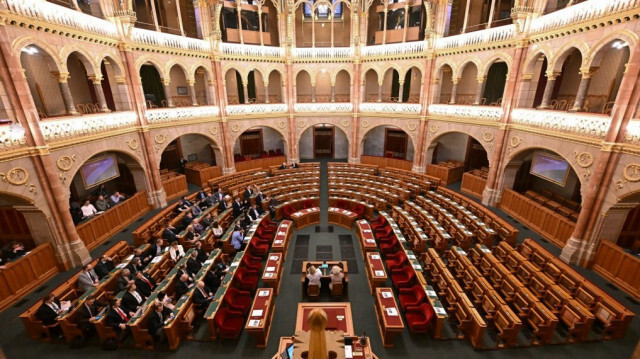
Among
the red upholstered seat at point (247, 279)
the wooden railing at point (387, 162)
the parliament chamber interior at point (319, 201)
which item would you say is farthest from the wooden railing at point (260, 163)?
the red upholstered seat at point (247, 279)

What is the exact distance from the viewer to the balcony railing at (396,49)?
1970 centimetres

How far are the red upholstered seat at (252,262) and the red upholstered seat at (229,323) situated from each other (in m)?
2.29

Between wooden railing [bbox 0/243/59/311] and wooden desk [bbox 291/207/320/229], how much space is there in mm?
10330

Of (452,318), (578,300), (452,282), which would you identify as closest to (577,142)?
(578,300)

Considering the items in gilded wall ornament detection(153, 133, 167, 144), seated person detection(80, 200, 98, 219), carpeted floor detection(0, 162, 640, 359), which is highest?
gilded wall ornament detection(153, 133, 167, 144)

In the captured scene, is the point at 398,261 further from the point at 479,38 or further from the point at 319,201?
the point at 479,38

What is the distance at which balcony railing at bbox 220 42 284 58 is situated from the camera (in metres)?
19.9

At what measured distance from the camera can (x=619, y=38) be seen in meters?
10.5

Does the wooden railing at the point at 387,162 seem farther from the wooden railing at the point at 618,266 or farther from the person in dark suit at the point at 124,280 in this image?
the person in dark suit at the point at 124,280

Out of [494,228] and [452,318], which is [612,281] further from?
[452,318]

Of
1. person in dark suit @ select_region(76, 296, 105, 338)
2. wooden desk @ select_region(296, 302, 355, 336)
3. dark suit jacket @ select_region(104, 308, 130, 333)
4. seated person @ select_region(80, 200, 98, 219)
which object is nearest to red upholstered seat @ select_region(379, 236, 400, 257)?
wooden desk @ select_region(296, 302, 355, 336)

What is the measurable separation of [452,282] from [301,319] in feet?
16.8

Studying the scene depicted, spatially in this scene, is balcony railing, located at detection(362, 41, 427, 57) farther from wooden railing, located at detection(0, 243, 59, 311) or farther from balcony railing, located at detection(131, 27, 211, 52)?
wooden railing, located at detection(0, 243, 59, 311)

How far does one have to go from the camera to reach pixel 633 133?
32.6 feet
